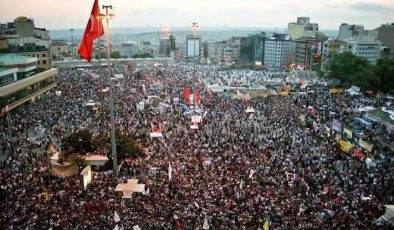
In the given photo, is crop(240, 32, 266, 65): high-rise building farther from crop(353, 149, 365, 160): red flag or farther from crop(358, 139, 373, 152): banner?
crop(353, 149, 365, 160): red flag

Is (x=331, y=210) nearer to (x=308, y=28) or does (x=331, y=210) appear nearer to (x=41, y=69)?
(x=41, y=69)

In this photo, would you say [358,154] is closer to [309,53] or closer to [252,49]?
[309,53]

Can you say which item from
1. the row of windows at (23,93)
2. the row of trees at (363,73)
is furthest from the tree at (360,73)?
the row of windows at (23,93)

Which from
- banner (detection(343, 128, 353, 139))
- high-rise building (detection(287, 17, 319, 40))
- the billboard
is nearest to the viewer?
the billboard

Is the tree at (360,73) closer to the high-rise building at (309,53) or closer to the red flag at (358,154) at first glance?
the high-rise building at (309,53)

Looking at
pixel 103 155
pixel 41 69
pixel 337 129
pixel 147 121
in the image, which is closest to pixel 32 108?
pixel 41 69

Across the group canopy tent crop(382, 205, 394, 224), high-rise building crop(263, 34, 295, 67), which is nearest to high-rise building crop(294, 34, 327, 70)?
high-rise building crop(263, 34, 295, 67)
